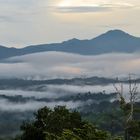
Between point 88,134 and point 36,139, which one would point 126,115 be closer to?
point 88,134

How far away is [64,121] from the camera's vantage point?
248 ft

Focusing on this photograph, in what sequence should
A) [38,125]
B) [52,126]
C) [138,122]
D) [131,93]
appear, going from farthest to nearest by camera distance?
[38,125] → [52,126] → [138,122] → [131,93]

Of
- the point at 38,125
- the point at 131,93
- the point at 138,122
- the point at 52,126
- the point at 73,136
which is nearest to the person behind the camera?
the point at 73,136

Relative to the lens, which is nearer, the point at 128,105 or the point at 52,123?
the point at 128,105

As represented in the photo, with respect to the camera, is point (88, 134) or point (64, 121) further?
point (64, 121)

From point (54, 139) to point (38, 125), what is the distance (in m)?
41.2

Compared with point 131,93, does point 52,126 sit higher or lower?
lower

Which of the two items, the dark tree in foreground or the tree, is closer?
the tree

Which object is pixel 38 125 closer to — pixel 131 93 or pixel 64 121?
pixel 64 121

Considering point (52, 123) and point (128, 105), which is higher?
point (128, 105)

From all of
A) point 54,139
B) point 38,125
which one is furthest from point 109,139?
point 38,125

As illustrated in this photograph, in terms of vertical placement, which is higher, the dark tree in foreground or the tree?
the tree

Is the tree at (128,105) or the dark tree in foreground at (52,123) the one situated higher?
the tree at (128,105)

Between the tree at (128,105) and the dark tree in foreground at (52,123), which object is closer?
the tree at (128,105)
